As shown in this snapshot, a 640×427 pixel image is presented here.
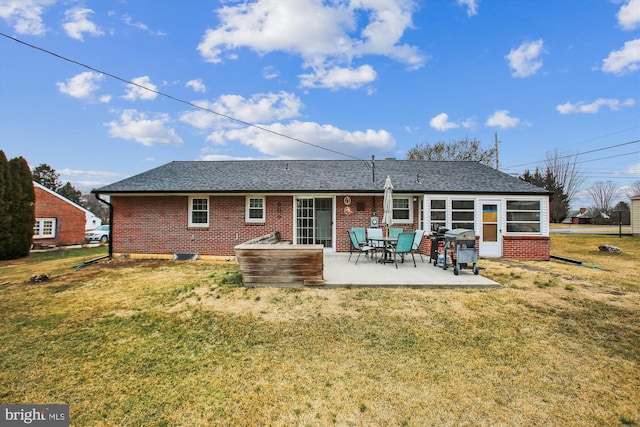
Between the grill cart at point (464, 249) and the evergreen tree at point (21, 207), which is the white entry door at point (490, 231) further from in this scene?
the evergreen tree at point (21, 207)

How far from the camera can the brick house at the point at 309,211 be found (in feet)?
35.8

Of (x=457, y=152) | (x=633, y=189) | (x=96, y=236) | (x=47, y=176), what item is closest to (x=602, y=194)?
(x=633, y=189)

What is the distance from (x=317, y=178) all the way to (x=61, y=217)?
20.3 m

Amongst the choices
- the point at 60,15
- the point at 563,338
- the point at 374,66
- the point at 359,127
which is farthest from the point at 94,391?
the point at 359,127

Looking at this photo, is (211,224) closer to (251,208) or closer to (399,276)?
(251,208)

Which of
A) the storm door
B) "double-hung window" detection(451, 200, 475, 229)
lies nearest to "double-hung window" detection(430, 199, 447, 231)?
"double-hung window" detection(451, 200, 475, 229)

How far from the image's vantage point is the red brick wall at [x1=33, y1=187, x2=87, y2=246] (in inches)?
786

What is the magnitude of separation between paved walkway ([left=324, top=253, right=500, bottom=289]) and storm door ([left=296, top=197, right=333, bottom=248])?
8.97 feet

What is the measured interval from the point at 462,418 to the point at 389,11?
1172cm

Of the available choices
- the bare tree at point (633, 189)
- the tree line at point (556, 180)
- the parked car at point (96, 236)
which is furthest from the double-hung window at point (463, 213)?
the bare tree at point (633, 189)

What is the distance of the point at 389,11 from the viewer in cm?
1017

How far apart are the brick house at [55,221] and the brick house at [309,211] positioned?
44.1 feet

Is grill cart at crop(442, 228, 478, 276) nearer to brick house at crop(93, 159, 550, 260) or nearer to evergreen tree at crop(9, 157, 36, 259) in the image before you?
brick house at crop(93, 159, 550, 260)

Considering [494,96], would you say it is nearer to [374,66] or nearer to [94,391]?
[374,66]
